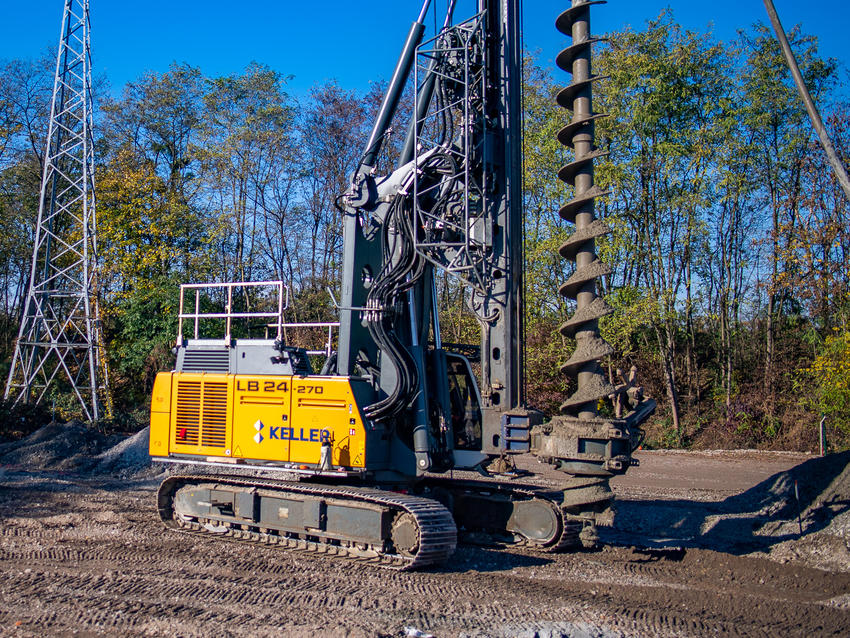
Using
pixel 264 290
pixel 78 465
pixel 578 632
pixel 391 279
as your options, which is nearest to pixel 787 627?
pixel 578 632

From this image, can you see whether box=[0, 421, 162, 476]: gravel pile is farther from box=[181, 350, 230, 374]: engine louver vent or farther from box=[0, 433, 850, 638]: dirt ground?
box=[181, 350, 230, 374]: engine louver vent

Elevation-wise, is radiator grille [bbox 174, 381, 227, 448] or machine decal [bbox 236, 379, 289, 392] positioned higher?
machine decal [bbox 236, 379, 289, 392]

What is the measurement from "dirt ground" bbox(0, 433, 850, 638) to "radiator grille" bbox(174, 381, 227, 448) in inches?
48.8

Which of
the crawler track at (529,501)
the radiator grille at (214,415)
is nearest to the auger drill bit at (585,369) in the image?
the crawler track at (529,501)

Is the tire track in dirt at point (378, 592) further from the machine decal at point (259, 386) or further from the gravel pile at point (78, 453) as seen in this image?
the gravel pile at point (78, 453)

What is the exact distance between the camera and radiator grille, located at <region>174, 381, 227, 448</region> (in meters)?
9.35

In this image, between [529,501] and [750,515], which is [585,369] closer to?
[529,501]

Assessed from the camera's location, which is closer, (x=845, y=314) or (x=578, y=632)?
(x=578, y=632)

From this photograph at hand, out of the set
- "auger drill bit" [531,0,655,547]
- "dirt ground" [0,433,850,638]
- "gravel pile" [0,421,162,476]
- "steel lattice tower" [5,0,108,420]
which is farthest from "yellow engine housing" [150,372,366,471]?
"steel lattice tower" [5,0,108,420]

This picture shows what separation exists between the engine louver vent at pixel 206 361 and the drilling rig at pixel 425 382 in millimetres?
25

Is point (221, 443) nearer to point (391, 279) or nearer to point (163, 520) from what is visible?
point (163, 520)

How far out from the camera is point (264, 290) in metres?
31.4

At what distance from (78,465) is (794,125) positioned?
2302cm

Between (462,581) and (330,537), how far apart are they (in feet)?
5.76
